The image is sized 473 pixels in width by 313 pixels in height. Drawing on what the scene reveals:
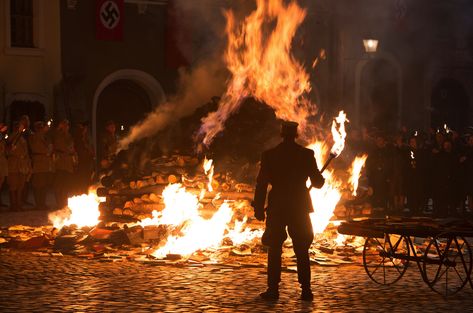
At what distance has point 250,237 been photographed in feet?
45.9

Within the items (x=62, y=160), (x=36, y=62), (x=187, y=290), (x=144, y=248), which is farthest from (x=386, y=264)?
(x=36, y=62)

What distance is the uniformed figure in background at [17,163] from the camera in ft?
64.1

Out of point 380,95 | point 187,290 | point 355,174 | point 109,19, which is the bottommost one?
point 187,290

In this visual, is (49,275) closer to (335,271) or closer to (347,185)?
Result: (335,271)

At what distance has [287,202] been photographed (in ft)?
32.4

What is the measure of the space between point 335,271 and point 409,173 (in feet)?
31.0

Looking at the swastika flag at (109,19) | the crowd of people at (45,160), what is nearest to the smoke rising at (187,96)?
the crowd of people at (45,160)

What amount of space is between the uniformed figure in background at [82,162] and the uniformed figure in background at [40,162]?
0.70 metres

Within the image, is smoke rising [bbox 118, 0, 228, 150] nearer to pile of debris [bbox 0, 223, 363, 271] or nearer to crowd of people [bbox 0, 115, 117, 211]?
crowd of people [bbox 0, 115, 117, 211]

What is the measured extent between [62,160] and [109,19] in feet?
30.2

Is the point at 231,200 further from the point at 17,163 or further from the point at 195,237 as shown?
the point at 17,163

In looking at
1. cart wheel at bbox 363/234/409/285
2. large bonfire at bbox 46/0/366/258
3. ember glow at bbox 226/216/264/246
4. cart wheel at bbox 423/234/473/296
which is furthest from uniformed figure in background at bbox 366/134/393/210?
cart wheel at bbox 423/234/473/296

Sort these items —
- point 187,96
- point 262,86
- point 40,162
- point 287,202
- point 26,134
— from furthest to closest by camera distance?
point 187,96, point 26,134, point 40,162, point 262,86, point 287,202

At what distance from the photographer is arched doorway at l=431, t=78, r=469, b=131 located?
34781 mm
